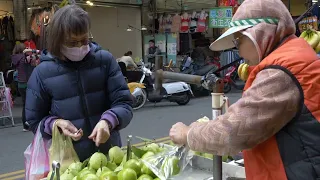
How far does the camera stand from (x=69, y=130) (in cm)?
212

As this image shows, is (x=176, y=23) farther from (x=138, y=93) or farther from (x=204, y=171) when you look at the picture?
(x=204, y=171)

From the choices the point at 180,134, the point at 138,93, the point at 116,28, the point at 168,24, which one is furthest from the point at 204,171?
the point at 116,28

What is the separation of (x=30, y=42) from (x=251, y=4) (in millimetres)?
8407

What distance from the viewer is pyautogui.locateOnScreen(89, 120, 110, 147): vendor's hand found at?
211cm

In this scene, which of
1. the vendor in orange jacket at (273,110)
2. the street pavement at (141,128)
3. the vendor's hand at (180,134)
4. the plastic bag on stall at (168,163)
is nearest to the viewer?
the vendor in orange jacket at (273,110)

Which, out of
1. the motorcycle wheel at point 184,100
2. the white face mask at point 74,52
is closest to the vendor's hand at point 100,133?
the white face mask at point 74,52

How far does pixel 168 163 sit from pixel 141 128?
6173 mm

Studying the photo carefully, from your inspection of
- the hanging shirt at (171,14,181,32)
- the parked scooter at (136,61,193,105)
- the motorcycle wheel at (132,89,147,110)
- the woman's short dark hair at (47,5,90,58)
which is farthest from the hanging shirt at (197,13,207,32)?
the woman's short dark hair at (47,5,90,58)

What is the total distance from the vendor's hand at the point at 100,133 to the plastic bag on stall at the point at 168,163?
0.29 meters

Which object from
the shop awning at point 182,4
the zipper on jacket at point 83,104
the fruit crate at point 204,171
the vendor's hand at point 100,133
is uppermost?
the shop awning at point 182,4

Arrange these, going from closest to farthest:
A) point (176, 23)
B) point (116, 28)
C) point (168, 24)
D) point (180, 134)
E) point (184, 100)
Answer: point (180, 134), point (184, 100), point (176, 23), point (168, 24), point (116, 28)

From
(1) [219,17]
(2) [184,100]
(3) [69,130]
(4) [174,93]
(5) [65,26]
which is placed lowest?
(2) [184,100]

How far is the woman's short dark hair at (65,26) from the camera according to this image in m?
2.11

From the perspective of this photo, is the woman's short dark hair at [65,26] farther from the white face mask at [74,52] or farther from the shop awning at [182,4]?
the shop awning at [182,4]
